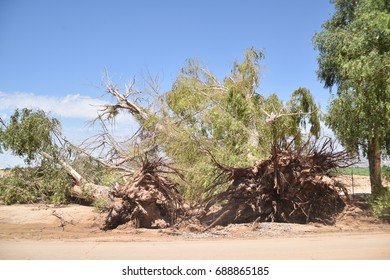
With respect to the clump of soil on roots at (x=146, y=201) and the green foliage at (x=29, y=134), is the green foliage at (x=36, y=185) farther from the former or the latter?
the clump of soil on roots at (x=146, y=201)

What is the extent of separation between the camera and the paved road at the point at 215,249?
21.7 ft

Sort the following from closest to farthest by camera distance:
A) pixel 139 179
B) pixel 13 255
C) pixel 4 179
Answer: pixel 13 255 → pixel 139 179 → pixel 4 179

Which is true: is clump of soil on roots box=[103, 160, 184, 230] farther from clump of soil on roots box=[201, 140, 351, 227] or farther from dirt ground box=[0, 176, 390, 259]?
clump of soil on roots box=[201, 140, 351, 227]

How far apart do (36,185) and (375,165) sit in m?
12.6

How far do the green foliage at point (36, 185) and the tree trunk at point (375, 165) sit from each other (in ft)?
35.8

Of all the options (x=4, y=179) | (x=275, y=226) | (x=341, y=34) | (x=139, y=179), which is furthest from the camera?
(x=4, y=179)

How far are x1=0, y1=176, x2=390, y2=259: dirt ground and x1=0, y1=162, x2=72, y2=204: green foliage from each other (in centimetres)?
135

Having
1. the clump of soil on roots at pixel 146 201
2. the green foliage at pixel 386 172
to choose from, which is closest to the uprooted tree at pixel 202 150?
the clump of soil on roots at pixel 146 201

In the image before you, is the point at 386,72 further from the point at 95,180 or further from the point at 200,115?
the point at 95,180

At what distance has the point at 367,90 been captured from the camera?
12070mm

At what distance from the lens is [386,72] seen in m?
11.6

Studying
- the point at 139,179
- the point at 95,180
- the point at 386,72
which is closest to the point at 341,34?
the point at 386,72

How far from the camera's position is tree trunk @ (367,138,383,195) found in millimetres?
13687
